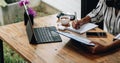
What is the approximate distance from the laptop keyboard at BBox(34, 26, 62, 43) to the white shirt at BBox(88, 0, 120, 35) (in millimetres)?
505

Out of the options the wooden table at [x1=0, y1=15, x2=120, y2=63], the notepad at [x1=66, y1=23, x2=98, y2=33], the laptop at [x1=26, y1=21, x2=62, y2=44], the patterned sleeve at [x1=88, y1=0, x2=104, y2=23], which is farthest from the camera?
the patterned sleeve at [x1=88, y1=0, x2=104, y2=23]

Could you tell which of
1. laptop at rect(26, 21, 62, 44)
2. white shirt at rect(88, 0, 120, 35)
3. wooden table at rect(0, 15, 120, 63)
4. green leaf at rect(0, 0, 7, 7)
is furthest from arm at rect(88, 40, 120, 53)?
green leaf at rect(0, 0, 7, 7)

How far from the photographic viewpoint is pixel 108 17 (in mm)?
2699

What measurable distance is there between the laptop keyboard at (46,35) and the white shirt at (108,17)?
0.50 m

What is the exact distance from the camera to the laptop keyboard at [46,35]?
234cm

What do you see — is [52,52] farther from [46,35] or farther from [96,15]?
[96,15]

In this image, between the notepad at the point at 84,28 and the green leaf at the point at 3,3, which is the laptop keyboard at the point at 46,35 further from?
the green leaf at the point at 3,3

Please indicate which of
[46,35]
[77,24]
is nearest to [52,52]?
[46,35]

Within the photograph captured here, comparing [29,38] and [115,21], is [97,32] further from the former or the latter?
[29,38]

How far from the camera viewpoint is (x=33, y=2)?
493 centimetres

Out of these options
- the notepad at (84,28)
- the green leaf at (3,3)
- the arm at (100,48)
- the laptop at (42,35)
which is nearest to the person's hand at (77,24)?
the notepad at (84,28)

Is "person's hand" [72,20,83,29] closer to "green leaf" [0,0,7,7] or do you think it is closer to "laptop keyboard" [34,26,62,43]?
"laptop keyboard" [34,26,62,43]

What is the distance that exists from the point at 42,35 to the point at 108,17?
69 centimetres

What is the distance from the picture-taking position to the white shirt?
262cm
